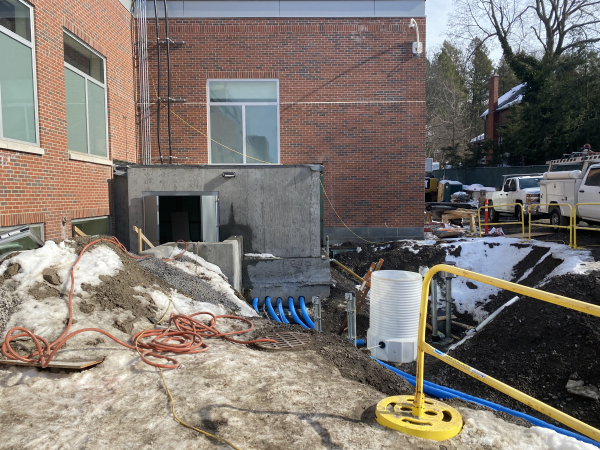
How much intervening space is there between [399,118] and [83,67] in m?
9.37

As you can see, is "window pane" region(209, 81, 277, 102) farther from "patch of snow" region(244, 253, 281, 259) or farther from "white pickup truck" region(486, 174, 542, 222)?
"white pickup truck" region(486, 174, 542, 222)

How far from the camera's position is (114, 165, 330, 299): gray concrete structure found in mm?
11234

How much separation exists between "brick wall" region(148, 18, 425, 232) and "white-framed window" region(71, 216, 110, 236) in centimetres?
396

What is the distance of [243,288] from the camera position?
36.7 feet

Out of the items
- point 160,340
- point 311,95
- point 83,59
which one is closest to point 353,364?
point 160,340

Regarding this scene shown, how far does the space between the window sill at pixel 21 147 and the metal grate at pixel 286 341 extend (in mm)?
5423

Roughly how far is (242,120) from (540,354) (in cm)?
1104

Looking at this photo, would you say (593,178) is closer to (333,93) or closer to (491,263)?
(491,263)

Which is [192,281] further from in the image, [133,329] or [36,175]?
[36,175]

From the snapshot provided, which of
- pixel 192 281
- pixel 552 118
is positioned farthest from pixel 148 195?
pixel 552 118

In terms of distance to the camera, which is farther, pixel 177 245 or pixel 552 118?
pixel 552 118

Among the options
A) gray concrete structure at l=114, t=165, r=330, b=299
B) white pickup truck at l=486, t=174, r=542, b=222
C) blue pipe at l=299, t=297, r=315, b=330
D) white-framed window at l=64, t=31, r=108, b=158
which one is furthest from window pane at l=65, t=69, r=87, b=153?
white pickup truck at l=486, t=174, r=542, b=222

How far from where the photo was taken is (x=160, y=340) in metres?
4.93

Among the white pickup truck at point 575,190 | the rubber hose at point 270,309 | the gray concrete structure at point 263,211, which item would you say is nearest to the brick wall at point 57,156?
the gray concrete structure at point 263,211
